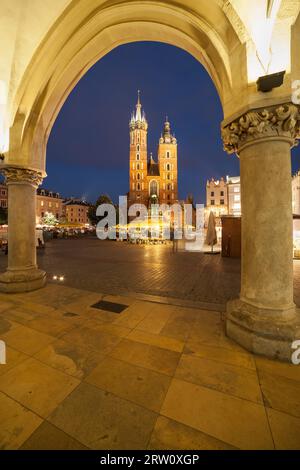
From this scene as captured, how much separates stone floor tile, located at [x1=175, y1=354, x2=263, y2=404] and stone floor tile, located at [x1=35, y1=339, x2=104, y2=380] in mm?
1112

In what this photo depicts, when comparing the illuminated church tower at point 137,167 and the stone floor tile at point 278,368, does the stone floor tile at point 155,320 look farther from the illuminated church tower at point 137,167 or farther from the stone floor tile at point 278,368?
the illuminated church tower at point 137,167

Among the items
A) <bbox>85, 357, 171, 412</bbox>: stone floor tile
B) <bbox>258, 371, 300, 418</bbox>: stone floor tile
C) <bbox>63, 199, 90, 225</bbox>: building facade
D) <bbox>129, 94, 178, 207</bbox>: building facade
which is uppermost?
<bbox>129, 94, 178, 207</bbox>: building facade

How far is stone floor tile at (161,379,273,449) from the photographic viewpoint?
166 cm

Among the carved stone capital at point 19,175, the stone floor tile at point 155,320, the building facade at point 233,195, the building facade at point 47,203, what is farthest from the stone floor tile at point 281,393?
the building facade at point 47,203

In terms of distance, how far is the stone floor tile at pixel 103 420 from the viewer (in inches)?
64.3

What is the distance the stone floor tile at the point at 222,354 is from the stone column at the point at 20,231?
4741 millimetres

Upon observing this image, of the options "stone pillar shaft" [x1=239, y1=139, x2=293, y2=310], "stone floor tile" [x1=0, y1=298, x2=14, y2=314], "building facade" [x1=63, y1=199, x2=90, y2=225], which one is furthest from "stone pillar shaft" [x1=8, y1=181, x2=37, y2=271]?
"building facade" [x1=63, y1=199, x2=90, y2=225]

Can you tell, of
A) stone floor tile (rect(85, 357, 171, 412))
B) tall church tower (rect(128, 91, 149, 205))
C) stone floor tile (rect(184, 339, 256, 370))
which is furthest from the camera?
tall church tower (rect(128, 91, 149, 205))

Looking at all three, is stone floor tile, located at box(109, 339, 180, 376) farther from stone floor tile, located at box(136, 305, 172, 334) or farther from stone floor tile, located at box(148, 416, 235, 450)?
stone floor tile, located at box(148, 416, 235, 450)

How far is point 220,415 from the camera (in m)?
1.86

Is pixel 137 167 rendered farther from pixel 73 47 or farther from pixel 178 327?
pixel 178 327

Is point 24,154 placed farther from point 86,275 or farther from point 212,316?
point 212,316
